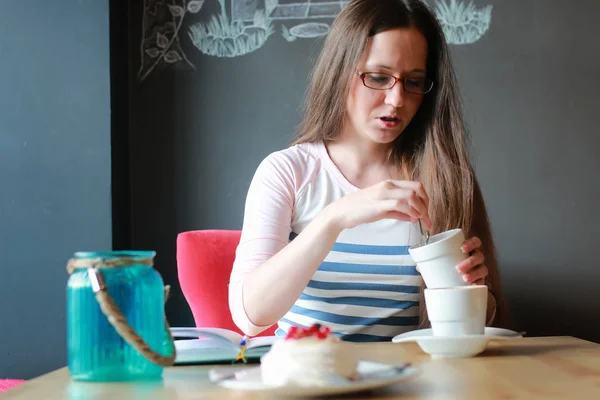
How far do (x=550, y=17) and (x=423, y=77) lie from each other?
873mm

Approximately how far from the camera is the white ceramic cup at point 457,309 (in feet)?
3.29

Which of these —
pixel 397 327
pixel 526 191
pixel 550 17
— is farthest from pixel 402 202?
pixel 550 17

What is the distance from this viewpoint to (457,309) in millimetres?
1004

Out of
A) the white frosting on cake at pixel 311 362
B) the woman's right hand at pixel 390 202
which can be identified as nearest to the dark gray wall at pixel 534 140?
the woman's right hand at pixel 390 202

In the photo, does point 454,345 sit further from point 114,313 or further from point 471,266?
point 114,313

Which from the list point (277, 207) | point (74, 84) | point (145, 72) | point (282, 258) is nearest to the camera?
point (282, 258)

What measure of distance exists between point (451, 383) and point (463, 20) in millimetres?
1595

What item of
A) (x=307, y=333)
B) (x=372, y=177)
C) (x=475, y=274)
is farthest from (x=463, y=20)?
(x=307, y=333)

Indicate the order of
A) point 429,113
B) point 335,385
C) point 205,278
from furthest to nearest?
1. point 205,278
2. point 429,113
3. point 335,385

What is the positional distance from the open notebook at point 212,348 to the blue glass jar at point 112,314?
0.43ft

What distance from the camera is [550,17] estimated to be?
2.19 metres

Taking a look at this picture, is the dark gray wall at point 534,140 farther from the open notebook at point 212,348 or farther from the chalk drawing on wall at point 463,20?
the open notebook at point 212,348

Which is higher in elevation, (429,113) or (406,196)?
(429,113)

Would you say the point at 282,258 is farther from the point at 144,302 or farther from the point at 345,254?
the point at 144,302
